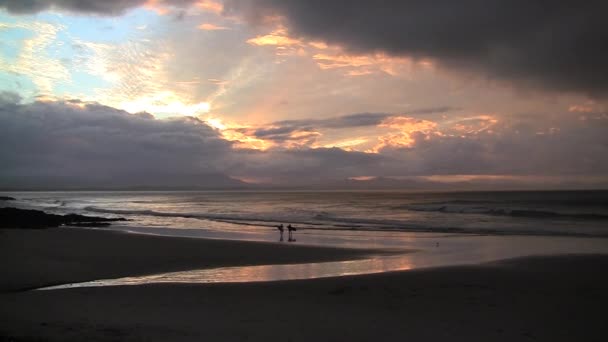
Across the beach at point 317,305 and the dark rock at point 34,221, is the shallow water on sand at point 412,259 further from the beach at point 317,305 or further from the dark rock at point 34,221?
the dark rock at point 34,221

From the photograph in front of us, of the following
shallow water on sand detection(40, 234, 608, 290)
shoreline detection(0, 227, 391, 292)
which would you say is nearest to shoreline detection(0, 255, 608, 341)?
shallow water on sand detection(40, 234, 608, 290)

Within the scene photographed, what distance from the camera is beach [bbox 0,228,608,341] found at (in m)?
7.97

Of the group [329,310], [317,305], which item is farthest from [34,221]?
[329,310]

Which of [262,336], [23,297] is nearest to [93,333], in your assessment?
[262,336]

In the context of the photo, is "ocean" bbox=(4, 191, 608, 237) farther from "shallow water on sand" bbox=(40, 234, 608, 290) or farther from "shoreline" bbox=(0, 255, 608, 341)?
"shoreline" bbox=(0, 255, 608, 341)

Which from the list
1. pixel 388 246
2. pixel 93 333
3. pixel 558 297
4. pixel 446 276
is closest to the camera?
pixel 93 333

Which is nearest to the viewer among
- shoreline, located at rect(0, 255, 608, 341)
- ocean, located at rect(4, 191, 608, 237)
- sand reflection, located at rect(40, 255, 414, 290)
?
shoreline, located at rect(0, 255, 608, 341)

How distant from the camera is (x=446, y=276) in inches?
538

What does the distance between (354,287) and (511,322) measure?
13.8 feet

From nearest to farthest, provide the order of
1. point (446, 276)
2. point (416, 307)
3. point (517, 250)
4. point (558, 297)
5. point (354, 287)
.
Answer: point (416, 307) < point (558, 297) < point (354, 287) < point (446, 276) < point (517, 250)

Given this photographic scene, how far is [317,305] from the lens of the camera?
396 inches

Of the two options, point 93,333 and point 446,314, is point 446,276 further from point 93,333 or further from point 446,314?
point 93,333

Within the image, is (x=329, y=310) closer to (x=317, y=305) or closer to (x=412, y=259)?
(x=317, y=305)

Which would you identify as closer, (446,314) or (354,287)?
(446,314)
